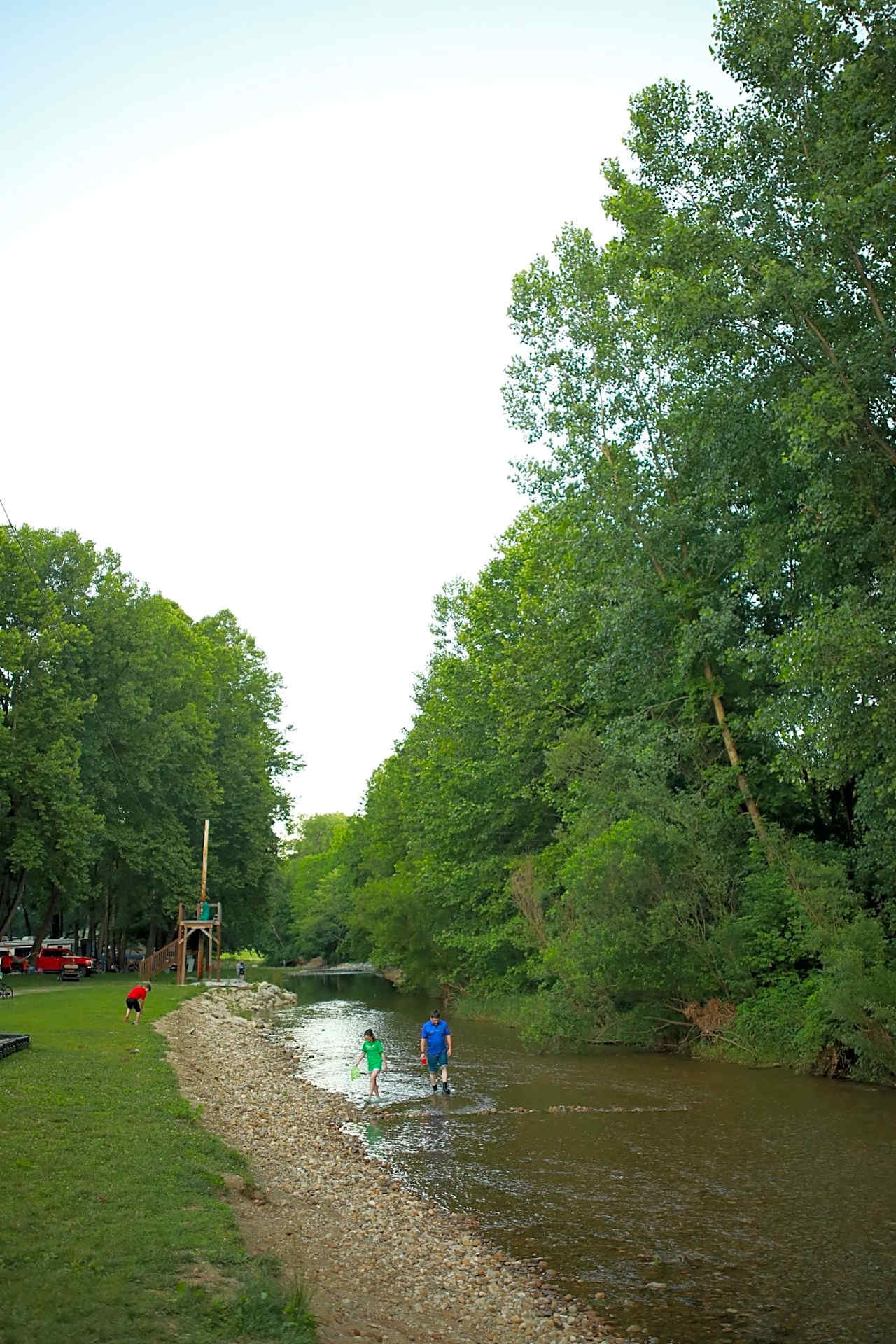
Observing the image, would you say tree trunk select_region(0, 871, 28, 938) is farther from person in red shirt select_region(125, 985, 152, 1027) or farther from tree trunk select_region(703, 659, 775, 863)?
tree trunk select_region(703, 659, 775, 863)

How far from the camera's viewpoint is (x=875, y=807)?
20.6 metres

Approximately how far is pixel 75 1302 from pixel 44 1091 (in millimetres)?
8629

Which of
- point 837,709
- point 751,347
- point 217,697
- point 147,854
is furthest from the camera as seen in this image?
point 217,697

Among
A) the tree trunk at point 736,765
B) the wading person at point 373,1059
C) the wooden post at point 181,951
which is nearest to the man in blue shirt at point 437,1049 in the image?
the wading person at point 373,1059

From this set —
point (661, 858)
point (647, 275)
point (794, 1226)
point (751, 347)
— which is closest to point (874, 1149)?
point (794, 1226)

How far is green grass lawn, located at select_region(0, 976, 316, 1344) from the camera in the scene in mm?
6430

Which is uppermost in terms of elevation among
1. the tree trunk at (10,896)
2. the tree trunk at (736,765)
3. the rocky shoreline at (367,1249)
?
the tree trunk at (736,765)

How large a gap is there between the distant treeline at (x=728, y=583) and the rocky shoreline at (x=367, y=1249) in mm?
10421

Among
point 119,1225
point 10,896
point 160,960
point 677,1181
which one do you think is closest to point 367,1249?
point 119,1225

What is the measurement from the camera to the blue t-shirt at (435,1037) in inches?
820

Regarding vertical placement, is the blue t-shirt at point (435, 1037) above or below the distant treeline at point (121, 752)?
below

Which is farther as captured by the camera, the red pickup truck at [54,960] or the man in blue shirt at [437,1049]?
the red pickup truck at [54,960]

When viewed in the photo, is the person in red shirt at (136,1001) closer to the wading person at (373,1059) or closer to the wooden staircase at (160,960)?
the wading person at (373,1059)

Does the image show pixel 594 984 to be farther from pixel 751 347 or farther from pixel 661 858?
pixel 751 347
